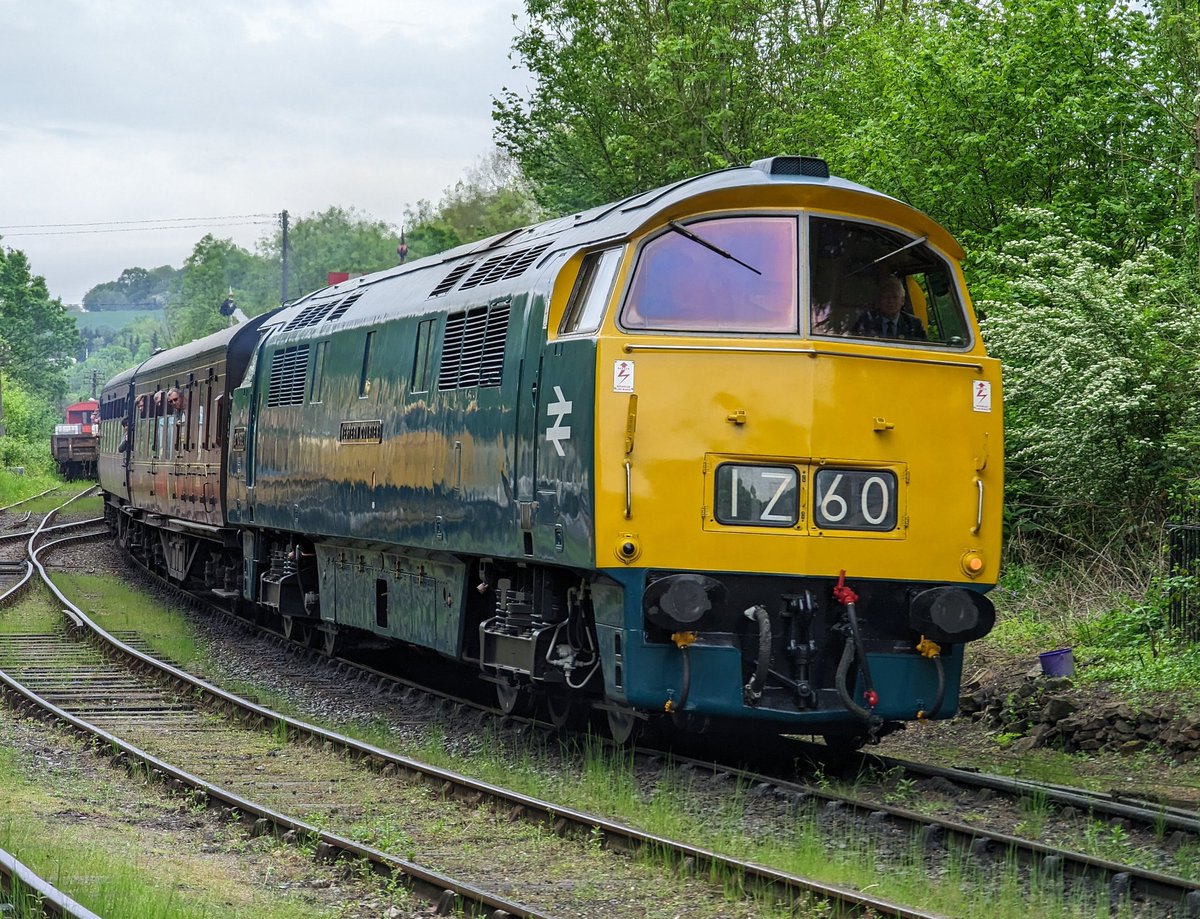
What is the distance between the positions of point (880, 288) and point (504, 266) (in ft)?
8.84

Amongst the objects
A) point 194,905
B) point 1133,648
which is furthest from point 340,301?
point 194,905

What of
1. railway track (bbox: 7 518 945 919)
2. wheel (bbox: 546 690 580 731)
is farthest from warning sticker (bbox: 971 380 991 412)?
wheel (bbox: 546 690 580 731)

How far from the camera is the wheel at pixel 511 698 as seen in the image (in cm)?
1105

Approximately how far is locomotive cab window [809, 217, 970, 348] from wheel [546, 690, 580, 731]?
3.34m

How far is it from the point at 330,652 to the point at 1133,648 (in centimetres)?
742

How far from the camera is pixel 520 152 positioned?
31578mm

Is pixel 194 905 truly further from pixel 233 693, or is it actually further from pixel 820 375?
pixel 233 693

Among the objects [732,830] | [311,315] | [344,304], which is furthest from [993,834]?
[311,315]

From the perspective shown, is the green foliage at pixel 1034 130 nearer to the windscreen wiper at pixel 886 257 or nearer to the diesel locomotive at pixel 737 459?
the windscreen wiper at pixel 886 257

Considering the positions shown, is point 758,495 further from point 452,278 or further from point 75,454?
point 75,454

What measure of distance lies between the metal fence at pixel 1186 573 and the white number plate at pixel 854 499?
440 centimetres

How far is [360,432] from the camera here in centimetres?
1282

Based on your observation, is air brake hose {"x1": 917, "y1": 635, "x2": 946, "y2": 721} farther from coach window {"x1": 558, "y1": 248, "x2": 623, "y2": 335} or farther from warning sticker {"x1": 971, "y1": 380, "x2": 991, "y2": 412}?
coach window {"x1": 558, "y1": 248, "x2": 623, "y2": 335}

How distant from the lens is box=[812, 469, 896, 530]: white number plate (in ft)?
27.9
